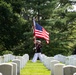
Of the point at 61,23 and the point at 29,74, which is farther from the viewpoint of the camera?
the point at 61,23

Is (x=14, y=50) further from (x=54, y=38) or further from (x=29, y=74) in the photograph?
(x=29, y=74)

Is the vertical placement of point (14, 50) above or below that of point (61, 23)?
below

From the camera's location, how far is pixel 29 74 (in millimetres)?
14219

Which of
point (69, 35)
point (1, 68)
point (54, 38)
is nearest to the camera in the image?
point (1, 68)

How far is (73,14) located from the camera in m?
44.1

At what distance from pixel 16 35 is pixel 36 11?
467cm

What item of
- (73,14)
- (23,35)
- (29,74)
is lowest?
(29,74)

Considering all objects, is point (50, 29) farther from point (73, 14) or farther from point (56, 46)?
point (73, 14)

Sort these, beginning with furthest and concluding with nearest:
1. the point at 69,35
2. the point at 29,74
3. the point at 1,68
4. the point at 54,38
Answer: the point at 69,35
the point at 54,38
the point at 29,74
the point at 1,68

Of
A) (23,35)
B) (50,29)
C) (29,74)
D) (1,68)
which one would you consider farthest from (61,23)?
(1,68)

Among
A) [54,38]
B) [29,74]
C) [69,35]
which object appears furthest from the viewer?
[69,35]

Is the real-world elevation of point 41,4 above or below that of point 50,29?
above

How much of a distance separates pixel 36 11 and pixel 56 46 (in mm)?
5710

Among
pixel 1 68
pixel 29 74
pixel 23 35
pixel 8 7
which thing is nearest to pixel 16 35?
pixel 23 35
